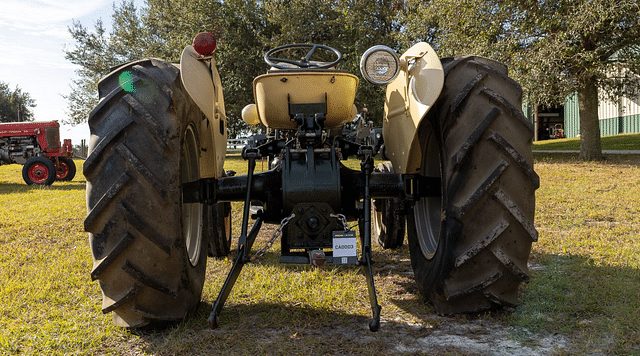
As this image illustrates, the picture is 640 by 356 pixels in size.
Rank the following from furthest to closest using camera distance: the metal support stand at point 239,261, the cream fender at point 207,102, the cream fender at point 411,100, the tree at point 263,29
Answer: the tree at point 263,29
the cream fender at point 411,100
the cream fender at point 207,102
the metal support stand at point 239,261

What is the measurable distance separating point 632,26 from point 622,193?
907cm

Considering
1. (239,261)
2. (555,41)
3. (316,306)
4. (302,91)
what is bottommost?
(316,306)

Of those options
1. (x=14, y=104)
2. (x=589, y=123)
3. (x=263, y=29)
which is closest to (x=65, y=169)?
(x=263, y=29)

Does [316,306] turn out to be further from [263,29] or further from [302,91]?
[263,29]

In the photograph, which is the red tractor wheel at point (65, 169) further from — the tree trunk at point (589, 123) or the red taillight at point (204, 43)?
the tree trunk at point (589, 123)

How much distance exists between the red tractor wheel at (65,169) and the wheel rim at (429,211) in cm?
1426

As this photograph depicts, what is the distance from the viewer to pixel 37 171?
14.0 meters

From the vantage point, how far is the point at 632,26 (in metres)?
15.4

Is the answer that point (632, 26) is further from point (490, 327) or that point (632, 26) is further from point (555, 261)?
point (490, 327)

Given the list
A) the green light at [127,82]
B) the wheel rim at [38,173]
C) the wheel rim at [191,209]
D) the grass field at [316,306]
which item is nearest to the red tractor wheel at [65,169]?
the wheel rim at [38,173]

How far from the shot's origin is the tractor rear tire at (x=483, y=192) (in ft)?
9.23

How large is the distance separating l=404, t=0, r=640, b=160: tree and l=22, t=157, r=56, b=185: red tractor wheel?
43.3 feet

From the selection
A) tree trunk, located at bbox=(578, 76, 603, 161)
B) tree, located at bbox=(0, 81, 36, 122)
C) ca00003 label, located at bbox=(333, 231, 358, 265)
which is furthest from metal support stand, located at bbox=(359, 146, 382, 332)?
tree, located at bbox=(0, 81, 36, 122)

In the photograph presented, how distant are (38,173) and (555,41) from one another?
49.7 ft
